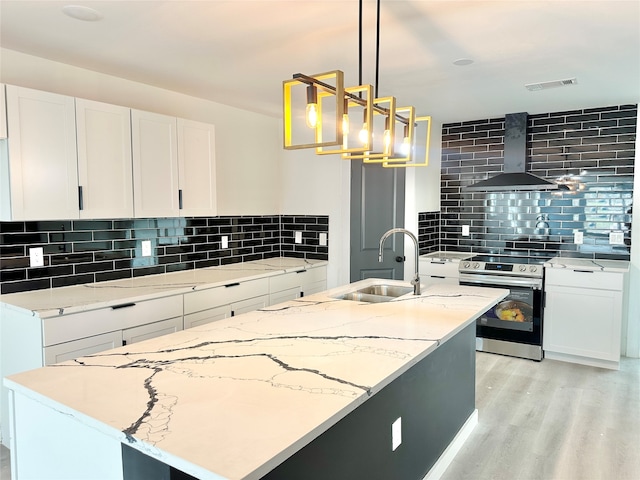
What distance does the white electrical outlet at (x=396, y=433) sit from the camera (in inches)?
74.2

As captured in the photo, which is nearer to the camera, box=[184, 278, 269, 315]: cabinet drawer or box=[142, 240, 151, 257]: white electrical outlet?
box=[184, 278, 269, 315]: cabinet drawer

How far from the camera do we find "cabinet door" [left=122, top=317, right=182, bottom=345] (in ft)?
8.88

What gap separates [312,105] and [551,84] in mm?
2469

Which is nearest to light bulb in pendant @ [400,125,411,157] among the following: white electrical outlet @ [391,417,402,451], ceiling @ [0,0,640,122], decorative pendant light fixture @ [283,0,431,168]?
decorative pendant light fixture @ [283,0,431,168]

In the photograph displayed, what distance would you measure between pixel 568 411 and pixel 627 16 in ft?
8.09

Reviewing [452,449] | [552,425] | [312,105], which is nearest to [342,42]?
[312,105]

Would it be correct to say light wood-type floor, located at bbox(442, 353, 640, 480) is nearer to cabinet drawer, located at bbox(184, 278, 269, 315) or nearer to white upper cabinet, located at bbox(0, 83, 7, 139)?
cabinet drawer, located at bbox(184, 278, 269, 315)

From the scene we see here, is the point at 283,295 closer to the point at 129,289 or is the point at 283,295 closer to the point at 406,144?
the point at 129,289

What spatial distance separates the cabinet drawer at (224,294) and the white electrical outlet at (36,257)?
927mm

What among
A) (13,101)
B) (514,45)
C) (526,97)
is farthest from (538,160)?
(13,101)

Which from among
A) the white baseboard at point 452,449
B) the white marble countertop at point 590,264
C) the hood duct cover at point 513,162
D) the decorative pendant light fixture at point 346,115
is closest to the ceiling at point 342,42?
the decorative pendant light fixture at point 346,115

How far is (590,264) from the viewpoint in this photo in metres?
4.04

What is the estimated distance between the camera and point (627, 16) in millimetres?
2170

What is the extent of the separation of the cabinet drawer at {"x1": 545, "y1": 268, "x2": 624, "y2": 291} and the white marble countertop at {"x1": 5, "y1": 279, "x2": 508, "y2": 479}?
223 centimetres
